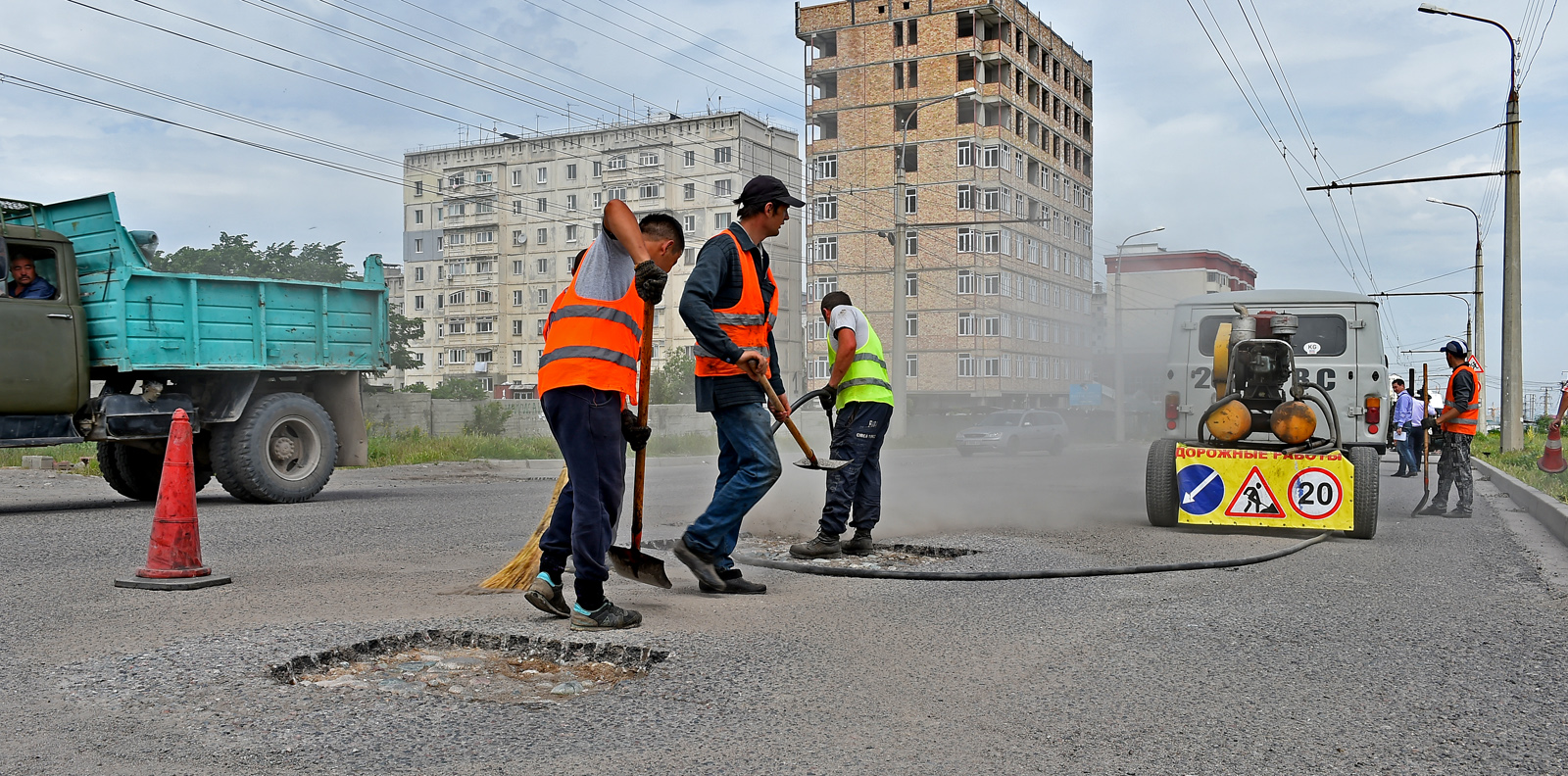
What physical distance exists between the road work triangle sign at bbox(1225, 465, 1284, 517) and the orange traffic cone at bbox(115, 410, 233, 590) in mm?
6954

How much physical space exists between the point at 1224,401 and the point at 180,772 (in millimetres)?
8311

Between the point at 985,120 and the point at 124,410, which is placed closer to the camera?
the point at 124,410

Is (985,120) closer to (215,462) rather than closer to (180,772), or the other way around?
(215,462)

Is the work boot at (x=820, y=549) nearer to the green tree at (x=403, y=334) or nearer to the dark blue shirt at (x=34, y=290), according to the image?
the dark blue shirt at (x=34, y=290)

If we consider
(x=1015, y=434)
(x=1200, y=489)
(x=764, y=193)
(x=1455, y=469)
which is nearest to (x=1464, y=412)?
(x=1455, y=469)

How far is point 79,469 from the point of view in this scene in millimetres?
15969

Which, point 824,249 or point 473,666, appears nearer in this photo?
point 473,666

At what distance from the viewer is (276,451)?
11.6 meters

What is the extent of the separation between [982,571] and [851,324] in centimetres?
178

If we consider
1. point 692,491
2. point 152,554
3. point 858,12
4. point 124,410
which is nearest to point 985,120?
point 858,12

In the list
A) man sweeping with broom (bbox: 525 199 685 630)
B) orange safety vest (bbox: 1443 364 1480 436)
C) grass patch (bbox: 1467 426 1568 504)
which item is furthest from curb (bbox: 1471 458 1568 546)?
man sweeping with broom (bbox: 525 199 685 630)

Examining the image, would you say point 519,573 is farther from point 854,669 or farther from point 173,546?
point 854,669

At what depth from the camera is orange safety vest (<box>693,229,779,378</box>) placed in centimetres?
594

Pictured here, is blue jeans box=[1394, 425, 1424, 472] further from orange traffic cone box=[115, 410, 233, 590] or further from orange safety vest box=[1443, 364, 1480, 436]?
orange traffic cone box=[115, 410, 233, 590]
